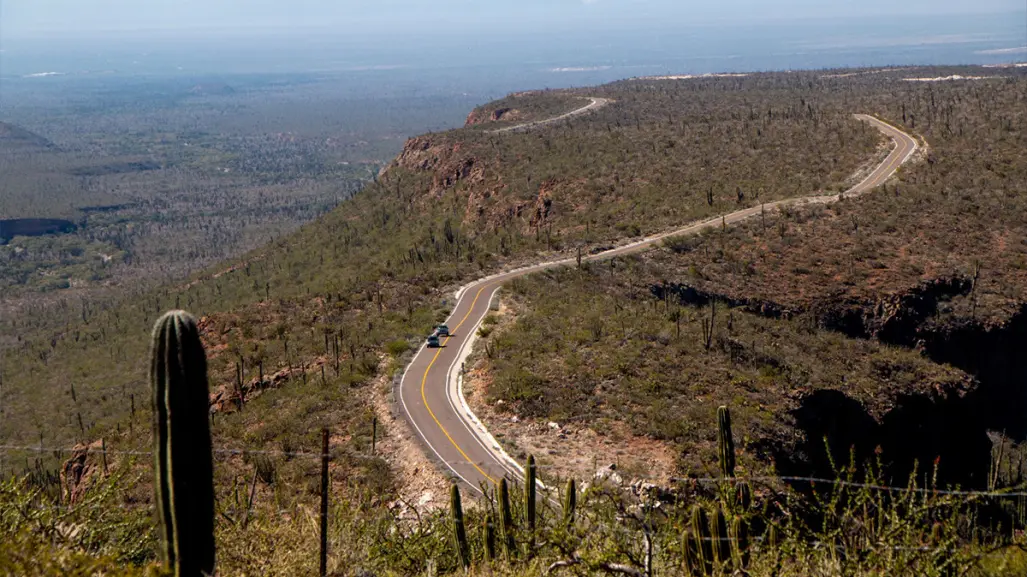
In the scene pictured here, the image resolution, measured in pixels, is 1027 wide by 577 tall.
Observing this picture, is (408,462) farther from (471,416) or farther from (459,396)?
(459,396)

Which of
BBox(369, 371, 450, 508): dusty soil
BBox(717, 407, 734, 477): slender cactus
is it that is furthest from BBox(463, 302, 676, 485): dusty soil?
BBox(717, 407, 734, 477): slender cactus

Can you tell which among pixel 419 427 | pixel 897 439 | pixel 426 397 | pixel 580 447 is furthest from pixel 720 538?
pixel 897 439

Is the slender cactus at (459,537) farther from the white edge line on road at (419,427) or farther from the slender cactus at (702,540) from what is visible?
the white edge line on road at (419,427)

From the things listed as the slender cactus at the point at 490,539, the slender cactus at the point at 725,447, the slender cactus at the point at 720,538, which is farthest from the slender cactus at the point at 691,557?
the slender cactus at the point at 490,539

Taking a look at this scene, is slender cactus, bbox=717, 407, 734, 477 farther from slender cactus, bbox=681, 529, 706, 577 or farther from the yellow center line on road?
the yellow center line on road

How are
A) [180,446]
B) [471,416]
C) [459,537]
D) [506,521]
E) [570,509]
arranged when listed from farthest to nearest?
[471,416], [459,537], [506,521], [570,509], [180,446]

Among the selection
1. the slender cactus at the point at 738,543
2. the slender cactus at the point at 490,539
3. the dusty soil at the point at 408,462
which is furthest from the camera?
the dusty soil at the point at 408,462
